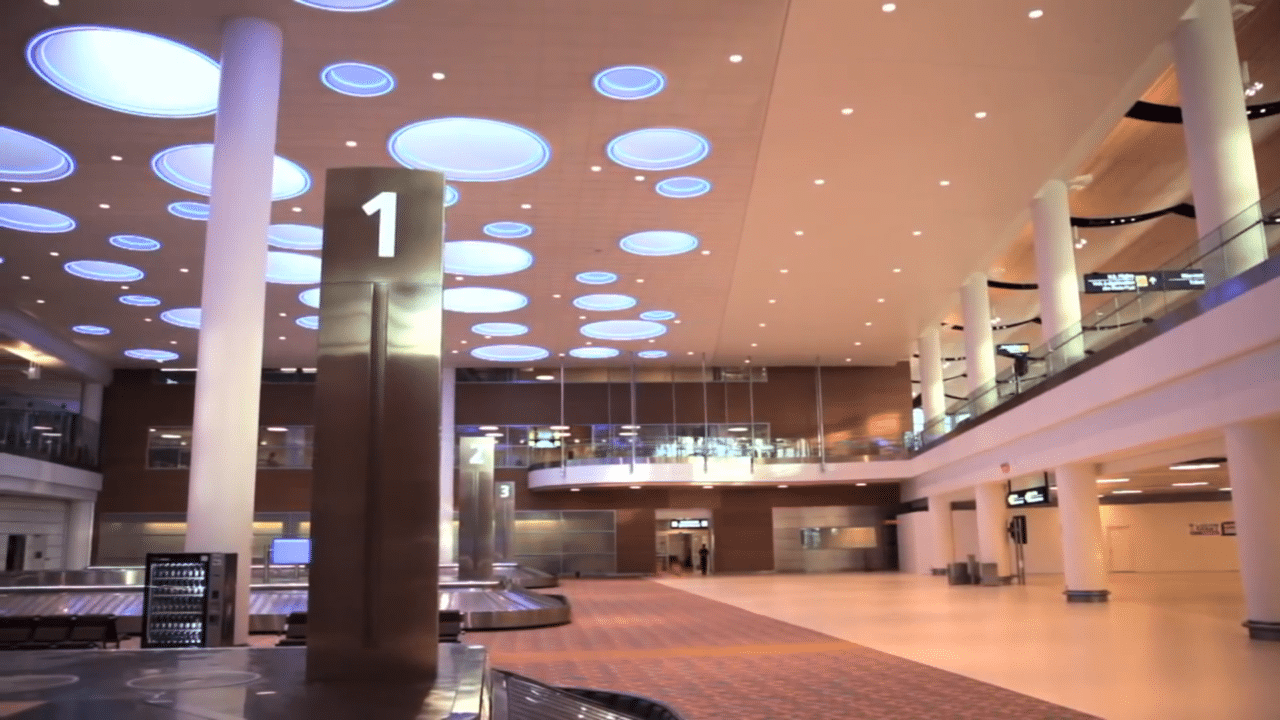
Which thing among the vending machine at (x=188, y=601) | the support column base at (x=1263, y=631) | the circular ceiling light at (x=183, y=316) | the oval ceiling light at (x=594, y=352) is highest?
the oval ceiling light at (x=594, y=352)

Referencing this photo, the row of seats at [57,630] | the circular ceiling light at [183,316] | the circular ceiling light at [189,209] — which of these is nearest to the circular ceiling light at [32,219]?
the circular ceiling light at [189,209]

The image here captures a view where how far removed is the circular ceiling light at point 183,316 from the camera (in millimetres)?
30703

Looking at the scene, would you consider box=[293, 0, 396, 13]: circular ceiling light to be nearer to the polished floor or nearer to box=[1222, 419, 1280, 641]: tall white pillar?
the polished floor

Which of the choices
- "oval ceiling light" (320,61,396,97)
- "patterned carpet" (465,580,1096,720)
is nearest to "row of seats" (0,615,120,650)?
"patterned carpet" (465,580,1096,720)

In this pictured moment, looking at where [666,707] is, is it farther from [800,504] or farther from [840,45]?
[800,504]

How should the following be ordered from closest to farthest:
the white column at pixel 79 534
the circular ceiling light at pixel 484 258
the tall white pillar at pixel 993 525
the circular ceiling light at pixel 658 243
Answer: the circular ceiling light at pixel 658 243
the circular ceiling light at pixel 484 258
the tall white pillar at pixel 993 525
the white column at pixel 79 534

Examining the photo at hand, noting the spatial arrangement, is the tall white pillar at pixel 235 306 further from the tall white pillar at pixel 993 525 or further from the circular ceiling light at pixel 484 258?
the tall white pillar at pixel 993 525

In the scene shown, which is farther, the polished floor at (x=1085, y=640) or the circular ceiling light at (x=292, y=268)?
the circular ceiling light at (x=292, y=268)

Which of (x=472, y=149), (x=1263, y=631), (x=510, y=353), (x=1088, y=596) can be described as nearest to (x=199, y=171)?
(x=472, y=149)

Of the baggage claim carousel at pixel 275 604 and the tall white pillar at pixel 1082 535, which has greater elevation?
the tall white pillar at pixel 1082 535

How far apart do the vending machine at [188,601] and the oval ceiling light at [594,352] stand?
2918 centimetres

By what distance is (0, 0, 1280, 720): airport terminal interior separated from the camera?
5.82 metres

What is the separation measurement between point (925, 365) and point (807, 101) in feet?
72.2

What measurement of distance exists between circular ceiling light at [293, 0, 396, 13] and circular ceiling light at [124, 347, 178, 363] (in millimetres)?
28553
